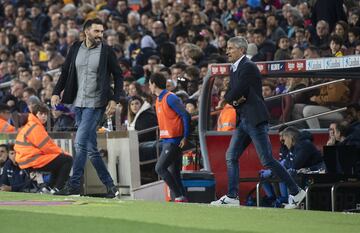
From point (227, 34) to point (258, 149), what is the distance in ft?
34.1

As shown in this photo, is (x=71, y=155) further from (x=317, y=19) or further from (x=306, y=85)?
(x=317, y=19)

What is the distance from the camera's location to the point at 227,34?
23750mm

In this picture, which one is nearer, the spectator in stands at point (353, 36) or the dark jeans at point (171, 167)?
the dark jeans at point (171, 167)

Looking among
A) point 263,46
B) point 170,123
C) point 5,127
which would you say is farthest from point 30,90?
point 170,123

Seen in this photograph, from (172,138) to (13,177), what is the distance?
4.07 m

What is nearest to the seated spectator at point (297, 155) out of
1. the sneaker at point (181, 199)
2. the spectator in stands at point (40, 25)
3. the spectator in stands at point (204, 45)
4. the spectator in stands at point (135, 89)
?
the sneaker at point (181, 199)

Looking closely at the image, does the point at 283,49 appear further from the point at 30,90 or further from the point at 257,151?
the point at 257,151

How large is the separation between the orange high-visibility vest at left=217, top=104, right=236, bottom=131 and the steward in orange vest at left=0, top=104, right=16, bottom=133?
4452 mm

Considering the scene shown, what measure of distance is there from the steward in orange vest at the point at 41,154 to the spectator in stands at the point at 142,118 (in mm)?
1378

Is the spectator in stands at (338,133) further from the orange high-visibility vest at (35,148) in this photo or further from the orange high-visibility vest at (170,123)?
the orange high-visibility vest at (35,148)

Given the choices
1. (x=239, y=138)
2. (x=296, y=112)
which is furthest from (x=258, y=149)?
(x=296, y=112)

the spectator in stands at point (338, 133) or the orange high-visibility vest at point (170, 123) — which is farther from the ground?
the orange high-visibility vest at point (170, 123)

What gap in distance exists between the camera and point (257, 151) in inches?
536

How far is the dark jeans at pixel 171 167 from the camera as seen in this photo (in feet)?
51.3
